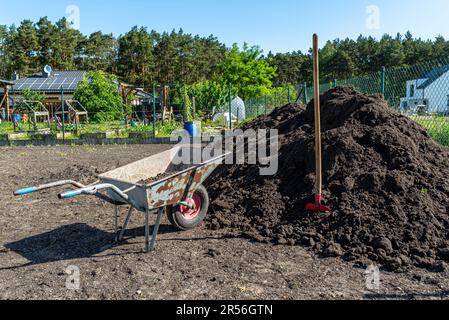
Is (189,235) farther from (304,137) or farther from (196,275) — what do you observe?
(304,137)

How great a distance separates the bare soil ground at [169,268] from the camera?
2.87m

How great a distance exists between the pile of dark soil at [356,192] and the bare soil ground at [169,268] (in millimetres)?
222

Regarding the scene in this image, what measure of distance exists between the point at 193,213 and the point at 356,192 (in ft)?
5.84

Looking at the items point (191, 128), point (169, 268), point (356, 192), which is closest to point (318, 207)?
point (356, 192)

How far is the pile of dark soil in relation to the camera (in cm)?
353

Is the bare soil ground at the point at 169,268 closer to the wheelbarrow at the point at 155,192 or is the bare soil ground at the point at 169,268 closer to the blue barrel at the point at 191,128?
the wheelbarrow at the point at 155,192

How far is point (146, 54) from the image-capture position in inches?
2121

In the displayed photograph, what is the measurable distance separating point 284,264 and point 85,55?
60.2 metres

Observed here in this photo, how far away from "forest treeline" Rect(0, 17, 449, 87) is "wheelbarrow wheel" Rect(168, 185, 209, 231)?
41.0 m

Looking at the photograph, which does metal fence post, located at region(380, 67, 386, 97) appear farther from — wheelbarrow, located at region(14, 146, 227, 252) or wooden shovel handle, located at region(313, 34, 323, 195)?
wheelbarrow, located at region(14, 146, 227, 252)

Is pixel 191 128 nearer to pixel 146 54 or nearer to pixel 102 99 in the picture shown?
pixel 102 99

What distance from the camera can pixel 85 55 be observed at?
57.3 m

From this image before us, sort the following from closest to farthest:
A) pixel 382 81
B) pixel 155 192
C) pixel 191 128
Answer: pixel 155 192, pixel 382 81, pixel 191 128
